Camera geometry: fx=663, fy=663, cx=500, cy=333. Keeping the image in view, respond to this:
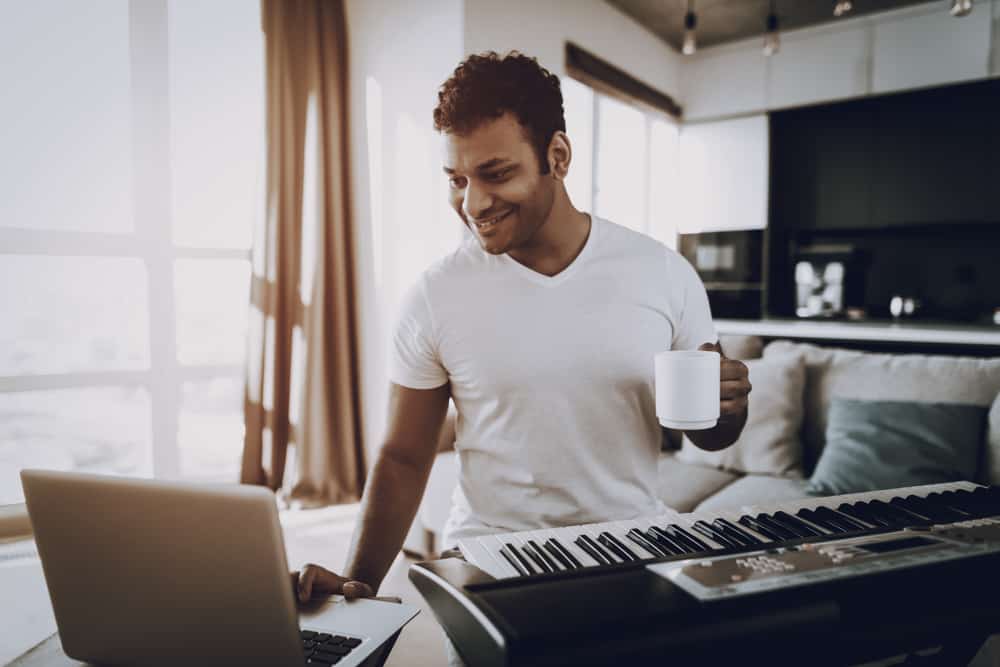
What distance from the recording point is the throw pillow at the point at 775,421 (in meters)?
2.49

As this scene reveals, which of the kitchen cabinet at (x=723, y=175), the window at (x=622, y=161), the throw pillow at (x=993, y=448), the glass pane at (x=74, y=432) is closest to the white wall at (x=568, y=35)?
the window at (x=622, y=161)

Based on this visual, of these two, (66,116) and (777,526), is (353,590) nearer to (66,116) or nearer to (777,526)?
(777,526)

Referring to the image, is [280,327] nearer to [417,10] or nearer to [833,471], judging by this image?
[417,10]

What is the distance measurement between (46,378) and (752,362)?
3105mm

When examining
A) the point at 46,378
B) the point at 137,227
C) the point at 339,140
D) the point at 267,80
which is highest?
the point at 267,80

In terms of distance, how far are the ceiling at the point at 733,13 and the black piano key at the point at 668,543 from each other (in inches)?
166

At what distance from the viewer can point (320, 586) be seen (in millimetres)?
903

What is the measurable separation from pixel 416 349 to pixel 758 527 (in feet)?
2.26

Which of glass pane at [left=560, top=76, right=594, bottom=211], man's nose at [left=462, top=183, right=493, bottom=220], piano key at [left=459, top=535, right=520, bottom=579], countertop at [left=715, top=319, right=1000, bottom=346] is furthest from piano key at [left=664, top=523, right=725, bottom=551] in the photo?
glass pane at [left=560, top=76, right=594, bottom=211]

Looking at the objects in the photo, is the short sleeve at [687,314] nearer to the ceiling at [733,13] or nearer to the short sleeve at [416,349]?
the short sleeve at [416,349]

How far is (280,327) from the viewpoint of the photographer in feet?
11.3

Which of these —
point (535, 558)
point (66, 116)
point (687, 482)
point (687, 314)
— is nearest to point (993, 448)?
point (687, 482)

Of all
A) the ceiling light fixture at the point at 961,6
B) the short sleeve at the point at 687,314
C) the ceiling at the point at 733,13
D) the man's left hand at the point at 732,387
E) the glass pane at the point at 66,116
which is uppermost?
the ceiling at the point at 733,13

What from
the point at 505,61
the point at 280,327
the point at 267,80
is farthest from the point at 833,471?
the point at 267,80
